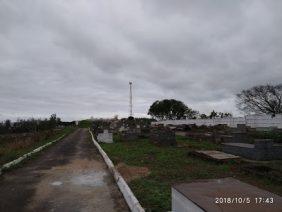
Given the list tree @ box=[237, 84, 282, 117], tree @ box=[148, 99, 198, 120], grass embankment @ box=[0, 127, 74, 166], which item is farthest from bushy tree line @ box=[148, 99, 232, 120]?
grass embankment @ box=[0, 127, 74, 166]

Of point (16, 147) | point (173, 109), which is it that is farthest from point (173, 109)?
point (16, 147)

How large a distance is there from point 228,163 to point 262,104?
2029 inches

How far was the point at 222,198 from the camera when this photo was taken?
3.89 metres

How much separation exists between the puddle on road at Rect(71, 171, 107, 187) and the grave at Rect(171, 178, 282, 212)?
4.90 m

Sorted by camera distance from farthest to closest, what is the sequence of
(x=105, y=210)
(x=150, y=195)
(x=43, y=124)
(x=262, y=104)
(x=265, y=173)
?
(x=262, y=104)
(x=43, y=124)
(x=265, y=173)
(x=150, y=195)
(x=105, y=210)

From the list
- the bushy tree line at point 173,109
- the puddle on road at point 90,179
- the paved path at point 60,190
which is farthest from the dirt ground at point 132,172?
the bushy tree line at point 173,109

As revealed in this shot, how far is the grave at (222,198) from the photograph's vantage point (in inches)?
141

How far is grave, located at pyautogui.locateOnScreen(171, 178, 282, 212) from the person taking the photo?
11.7 feet

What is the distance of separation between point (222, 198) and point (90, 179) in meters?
6.57

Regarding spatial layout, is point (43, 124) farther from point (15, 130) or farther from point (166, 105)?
point (166, 105)

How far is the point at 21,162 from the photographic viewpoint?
14.2 meters

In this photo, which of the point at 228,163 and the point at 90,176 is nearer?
the point at 90,176

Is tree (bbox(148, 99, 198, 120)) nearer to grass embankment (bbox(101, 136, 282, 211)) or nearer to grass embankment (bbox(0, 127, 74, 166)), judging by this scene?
grass embankment (bbox(0, 127, 74, 166))

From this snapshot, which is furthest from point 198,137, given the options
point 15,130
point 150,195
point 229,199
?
point 15,130
